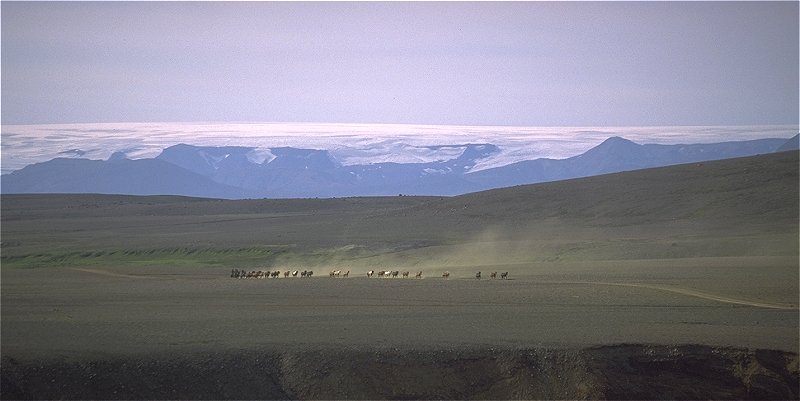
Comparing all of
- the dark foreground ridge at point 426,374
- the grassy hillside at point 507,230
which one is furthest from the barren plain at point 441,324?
the grassy hillside at point 507,230

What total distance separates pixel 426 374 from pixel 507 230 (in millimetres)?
37041

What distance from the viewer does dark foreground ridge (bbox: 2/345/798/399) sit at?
63.3 ft

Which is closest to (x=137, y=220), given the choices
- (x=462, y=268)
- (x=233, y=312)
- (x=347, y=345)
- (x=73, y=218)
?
(x=73, y=218)

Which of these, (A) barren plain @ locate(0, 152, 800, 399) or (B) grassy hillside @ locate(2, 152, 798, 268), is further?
(B) grassy hillside @ locate(2, 152, 798, 268)

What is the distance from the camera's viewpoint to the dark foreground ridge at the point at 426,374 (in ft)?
63.3

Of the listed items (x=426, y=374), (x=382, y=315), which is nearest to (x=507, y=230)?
(x=382, y=315)

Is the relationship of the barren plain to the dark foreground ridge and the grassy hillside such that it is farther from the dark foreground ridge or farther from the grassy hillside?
the grassy hillside

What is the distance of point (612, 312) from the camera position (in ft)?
81.4

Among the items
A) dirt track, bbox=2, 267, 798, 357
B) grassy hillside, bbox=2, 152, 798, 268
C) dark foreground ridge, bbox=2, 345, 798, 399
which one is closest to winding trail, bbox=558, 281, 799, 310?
dirt track, bbox=2, 267, 798, 357

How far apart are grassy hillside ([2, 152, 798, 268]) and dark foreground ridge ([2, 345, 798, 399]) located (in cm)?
1953

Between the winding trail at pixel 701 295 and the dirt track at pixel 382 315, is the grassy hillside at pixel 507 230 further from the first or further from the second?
the dirt track at pixel 382 315

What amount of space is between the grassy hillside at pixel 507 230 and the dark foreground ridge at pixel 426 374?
64.1ft

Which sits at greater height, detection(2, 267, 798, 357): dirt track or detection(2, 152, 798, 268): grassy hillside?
detection(2, 267, 798, 357): dirt track

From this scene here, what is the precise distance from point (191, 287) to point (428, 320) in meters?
10.9
